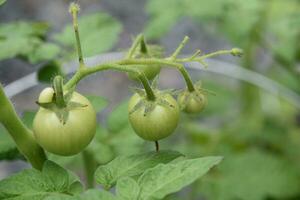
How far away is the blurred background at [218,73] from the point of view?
129 cm

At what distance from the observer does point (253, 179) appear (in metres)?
1.92

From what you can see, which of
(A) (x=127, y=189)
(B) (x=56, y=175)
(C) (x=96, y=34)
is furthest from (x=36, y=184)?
(C) (x=96, y=34)

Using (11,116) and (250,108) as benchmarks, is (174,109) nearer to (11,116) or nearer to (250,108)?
(11,116)

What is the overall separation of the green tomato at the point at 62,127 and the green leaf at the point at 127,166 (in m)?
0.06

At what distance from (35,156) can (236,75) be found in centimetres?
134

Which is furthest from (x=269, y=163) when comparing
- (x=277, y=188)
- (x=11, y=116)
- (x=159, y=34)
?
(x=11, y=116)

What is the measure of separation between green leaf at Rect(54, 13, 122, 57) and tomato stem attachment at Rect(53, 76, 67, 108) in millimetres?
468

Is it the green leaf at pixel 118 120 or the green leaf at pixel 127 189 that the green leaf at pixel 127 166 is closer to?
the green leaf at pixel 127 189

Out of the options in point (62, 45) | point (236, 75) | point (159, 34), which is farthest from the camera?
point (236, 75)

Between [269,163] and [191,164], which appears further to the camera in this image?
[269,163]

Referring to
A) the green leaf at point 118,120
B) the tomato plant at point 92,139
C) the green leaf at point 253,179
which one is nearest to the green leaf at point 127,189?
the tomato plant at point 92,139

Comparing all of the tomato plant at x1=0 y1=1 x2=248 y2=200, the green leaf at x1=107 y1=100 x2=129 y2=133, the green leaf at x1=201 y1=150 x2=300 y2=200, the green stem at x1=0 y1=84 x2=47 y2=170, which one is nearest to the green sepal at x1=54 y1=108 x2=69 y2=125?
the tomato plant at x1=0 y1=1 x2=248 y2=200

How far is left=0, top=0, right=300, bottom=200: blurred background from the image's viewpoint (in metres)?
1.29

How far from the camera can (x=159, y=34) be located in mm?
1852
